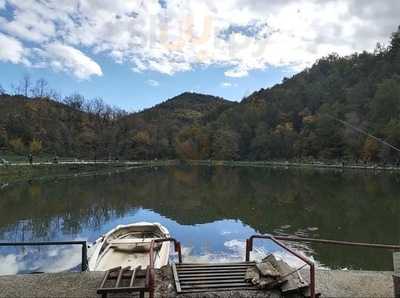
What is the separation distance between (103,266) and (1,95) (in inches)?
3400

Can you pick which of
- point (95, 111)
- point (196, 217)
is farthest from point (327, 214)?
point (95, 111)

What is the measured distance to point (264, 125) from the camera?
107 metres

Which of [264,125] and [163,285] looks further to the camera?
[264,125]

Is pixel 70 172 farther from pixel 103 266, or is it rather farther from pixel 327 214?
pixel 103 266

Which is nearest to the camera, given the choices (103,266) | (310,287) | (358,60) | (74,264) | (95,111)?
(310,287)

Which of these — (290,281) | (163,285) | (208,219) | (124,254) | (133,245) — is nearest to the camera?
(290,281)

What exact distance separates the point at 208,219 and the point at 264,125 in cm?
9076

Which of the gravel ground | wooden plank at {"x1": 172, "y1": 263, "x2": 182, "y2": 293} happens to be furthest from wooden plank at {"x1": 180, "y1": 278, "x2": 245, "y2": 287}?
the gravel ground

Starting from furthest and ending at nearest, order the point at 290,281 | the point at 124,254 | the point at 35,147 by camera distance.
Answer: the point at 35,147, the point at 124,254, the point at 290,281

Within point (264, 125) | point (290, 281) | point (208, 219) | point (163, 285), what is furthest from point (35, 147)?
point (290, 281)

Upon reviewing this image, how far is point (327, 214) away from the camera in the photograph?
62.7 feet

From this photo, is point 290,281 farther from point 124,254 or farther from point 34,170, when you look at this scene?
point 34,170

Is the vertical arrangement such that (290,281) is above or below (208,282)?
above

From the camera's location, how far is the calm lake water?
454 inches
